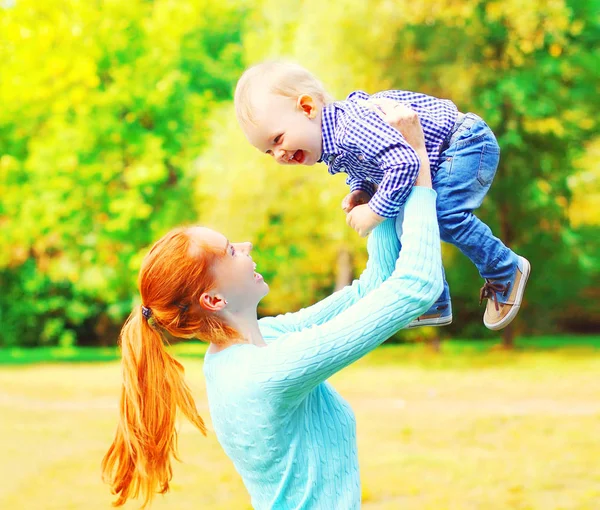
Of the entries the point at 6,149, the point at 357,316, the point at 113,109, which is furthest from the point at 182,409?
the point at 6,149

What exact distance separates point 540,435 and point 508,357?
8096mm

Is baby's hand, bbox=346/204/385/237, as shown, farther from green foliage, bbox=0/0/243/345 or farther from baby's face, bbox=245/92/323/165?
green foliage, bbox=0/0/243/345

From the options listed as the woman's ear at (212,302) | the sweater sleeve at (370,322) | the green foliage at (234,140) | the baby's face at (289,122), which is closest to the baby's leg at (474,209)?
the sweater sleeve at (370,322)

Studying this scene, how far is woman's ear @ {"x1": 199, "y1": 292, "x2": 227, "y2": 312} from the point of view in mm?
2312

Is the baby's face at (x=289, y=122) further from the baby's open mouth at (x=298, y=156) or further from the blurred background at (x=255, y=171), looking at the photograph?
the blurred background at (x=255, y=171)

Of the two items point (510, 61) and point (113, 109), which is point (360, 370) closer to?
point (510, 61)

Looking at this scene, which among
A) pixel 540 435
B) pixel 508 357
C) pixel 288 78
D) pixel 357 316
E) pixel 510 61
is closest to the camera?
pixel 357 316

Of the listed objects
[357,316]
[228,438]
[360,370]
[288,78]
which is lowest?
[360,370]

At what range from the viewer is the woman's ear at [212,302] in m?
2.31

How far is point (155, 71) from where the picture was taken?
19125 mm

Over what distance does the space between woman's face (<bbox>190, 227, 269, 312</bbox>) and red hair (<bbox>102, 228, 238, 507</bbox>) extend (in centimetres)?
2

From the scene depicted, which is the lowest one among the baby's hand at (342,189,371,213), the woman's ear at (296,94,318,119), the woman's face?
the woman's face

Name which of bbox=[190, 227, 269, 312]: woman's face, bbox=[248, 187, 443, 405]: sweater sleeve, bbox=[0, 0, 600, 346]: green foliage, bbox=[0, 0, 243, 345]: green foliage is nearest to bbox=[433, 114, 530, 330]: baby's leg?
bbox=[248, 187, 443, 405]: sweater sleeve

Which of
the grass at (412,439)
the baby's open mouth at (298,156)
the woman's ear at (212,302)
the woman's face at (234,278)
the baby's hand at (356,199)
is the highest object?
the baby's open mouth at (298,156)
